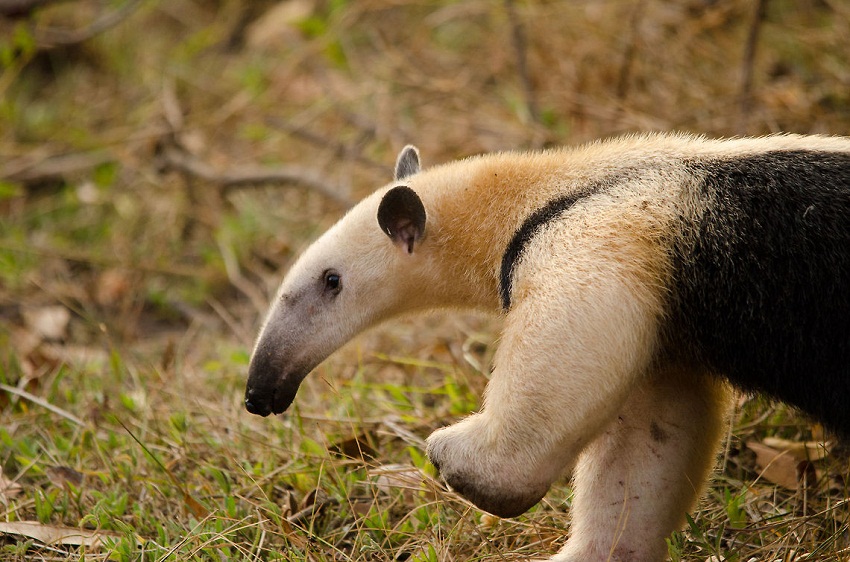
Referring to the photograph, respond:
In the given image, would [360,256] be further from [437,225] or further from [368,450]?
[368,450]

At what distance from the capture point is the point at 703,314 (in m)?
2.76

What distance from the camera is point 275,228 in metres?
6.73

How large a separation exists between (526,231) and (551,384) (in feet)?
1.97

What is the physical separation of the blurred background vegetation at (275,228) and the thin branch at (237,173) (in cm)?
3

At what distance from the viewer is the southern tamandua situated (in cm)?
262

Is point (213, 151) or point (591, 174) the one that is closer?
point (591, 174)

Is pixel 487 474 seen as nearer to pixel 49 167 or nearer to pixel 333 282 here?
pixel 333 282

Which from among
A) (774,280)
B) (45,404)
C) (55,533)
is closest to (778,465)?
(774,280)

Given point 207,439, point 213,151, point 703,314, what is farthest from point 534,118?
point 703,314

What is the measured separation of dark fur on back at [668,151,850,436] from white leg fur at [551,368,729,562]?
304 millimetres

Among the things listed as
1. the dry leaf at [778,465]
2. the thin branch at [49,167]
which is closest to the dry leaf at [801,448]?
the dry leaf at [778,465]

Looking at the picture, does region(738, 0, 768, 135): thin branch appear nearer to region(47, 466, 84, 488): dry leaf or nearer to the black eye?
the black eye

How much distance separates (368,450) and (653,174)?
1633mm

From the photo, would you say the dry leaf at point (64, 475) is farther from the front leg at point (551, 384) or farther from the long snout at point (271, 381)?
the front leg at point (551, 384)
